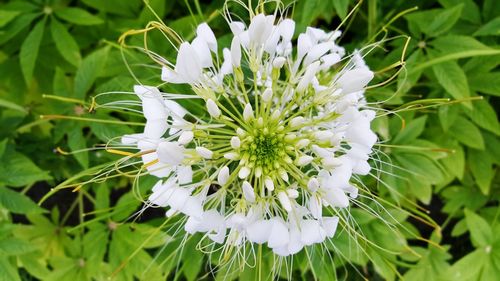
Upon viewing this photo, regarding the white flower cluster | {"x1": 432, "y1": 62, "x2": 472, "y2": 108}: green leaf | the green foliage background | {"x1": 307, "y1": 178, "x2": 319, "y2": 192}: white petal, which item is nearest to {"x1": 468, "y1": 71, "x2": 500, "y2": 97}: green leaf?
the green foliage background

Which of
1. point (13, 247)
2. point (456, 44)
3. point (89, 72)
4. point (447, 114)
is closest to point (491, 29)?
point (456, 44)

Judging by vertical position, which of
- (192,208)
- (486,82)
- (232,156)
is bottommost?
(192,208)

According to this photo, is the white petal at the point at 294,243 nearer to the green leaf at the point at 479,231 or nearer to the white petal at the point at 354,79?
the white petal at the point at 354,79

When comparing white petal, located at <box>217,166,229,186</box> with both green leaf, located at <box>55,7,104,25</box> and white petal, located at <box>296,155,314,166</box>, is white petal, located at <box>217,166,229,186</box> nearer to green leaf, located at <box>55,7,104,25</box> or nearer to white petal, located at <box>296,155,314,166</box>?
white petal, located at <box>296,155,314,166</box>

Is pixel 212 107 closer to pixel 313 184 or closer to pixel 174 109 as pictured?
pixel 174 109

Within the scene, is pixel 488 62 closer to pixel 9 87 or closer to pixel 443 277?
pixel 443 277

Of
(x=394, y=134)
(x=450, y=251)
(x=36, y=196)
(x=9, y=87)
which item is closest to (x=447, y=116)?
(x=394, y=134)

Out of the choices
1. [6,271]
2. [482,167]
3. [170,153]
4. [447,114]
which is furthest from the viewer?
[482,167]
